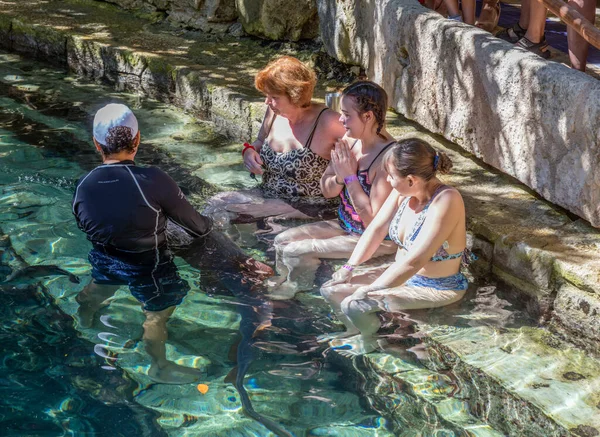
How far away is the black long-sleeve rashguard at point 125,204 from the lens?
158 inches

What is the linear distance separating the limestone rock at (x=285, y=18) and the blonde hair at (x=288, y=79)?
131 inches

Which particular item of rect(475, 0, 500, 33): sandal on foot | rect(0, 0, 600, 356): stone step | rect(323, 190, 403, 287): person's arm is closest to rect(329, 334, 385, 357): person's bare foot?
rect(323, 190, 403, 287): person's arm

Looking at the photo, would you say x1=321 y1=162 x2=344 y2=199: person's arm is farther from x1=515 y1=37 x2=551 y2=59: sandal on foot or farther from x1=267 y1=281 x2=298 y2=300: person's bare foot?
x1=515 y1=37 x2=551 y2=59: sandal on foot

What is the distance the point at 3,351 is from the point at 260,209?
1.94 metres

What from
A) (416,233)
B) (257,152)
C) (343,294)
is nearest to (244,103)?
(257,152)

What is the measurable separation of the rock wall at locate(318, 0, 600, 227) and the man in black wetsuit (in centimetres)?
205

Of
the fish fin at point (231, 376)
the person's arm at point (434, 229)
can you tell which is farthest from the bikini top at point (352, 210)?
the fish fin at point (231, 376)

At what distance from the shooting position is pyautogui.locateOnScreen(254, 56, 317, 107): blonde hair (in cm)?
487

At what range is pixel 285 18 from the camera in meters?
8.15

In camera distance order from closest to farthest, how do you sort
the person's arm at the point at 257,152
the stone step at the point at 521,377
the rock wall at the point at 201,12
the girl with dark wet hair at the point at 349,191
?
1. the stone step at the point at 521,377
2. the girl with dark wet hair at the point at 349,191
3. the person's arm at the point at 257,152
4. the rock wall at the point at 201,12

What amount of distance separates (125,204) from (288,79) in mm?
1436

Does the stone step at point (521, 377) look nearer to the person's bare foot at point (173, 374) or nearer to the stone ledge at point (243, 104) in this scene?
the stone ledge at point (243, 104)

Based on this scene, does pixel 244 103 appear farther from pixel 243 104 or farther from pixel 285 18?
pixel 285 18

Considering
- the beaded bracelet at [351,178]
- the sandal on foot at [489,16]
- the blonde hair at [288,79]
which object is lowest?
the beaded bracelet at [351,178]
